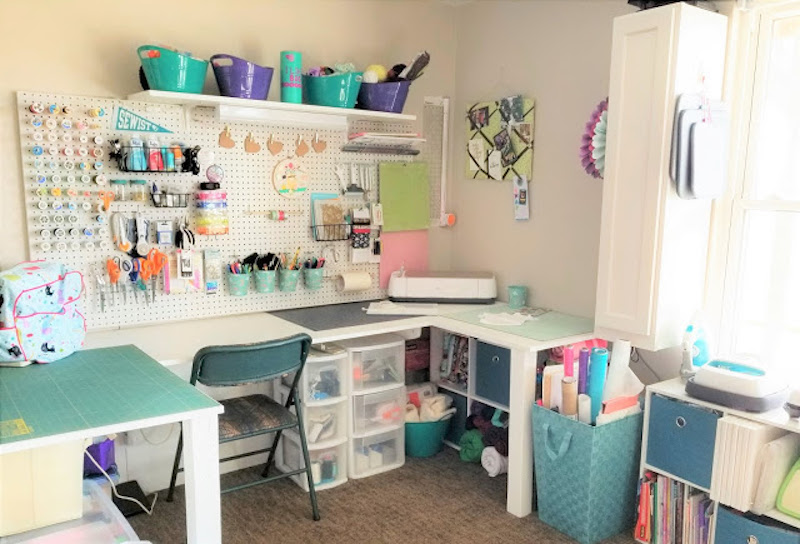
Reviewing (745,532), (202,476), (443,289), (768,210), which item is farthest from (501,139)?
(202,476)

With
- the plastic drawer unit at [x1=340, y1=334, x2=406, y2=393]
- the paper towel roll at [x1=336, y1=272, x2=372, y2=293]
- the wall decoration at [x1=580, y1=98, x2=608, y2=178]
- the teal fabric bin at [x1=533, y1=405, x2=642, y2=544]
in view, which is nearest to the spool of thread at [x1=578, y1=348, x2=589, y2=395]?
the teal fabric bin at [x1=533, y1=405, x2=642, y2=544]

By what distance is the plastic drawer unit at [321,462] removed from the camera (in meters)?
2.96

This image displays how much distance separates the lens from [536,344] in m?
2.63

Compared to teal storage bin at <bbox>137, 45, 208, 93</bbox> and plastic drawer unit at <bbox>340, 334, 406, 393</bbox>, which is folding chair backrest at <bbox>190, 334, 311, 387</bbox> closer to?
plastic drawer unit at <bbox>340, 334, 406, 393</bbox>

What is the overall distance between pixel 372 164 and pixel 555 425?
1.62 meters

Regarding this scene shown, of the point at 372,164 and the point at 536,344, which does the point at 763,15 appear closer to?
the point at 536,344

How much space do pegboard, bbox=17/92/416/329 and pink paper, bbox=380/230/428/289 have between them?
0.08m

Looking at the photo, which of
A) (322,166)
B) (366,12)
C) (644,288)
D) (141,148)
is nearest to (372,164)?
(322,166)

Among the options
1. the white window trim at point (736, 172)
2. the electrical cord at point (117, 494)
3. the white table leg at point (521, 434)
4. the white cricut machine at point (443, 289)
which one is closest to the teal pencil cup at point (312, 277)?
the white cricut machine at point (443, 289)

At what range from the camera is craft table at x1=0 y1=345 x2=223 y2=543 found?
67.1 inches

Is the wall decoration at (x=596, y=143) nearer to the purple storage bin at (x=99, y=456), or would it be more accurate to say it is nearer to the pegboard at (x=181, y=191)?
the pegboard at (x=181, y=191)

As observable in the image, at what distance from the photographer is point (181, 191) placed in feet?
9.41

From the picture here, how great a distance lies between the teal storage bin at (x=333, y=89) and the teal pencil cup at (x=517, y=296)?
1197 mm

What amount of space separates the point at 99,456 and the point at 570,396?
186 cm
